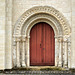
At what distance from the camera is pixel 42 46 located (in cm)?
746

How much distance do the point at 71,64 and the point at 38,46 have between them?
2.11 metres

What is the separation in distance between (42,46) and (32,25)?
4.50ft

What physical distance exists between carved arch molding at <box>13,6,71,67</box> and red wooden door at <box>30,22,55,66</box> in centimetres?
27

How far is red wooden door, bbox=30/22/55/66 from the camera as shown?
7453 mm

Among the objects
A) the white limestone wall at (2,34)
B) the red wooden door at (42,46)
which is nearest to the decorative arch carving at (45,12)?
the white limestone wall at (2,34)

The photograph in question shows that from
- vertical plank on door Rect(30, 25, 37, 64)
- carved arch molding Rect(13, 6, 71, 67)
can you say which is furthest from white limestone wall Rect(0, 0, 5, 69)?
vertical plank on door Rect(30, 25, 37, 64)

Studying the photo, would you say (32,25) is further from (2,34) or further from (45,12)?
(2,34)

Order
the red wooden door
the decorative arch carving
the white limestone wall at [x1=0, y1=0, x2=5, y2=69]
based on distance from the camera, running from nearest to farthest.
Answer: the white limestone wall at [x1=0, y1=0, x2=5, y2=69] < the decorative arch carving < the red wooden door

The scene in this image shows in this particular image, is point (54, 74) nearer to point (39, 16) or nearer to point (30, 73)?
point (30, 73)

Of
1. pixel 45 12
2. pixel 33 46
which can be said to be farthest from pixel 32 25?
pixel 33 46

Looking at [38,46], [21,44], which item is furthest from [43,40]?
[21,44]

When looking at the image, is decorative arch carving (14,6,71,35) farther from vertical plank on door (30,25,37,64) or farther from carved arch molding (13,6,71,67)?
vertical plank on door (30,25,37,64)

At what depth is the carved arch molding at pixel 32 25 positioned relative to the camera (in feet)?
22.8

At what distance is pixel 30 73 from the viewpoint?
653 centimetres
